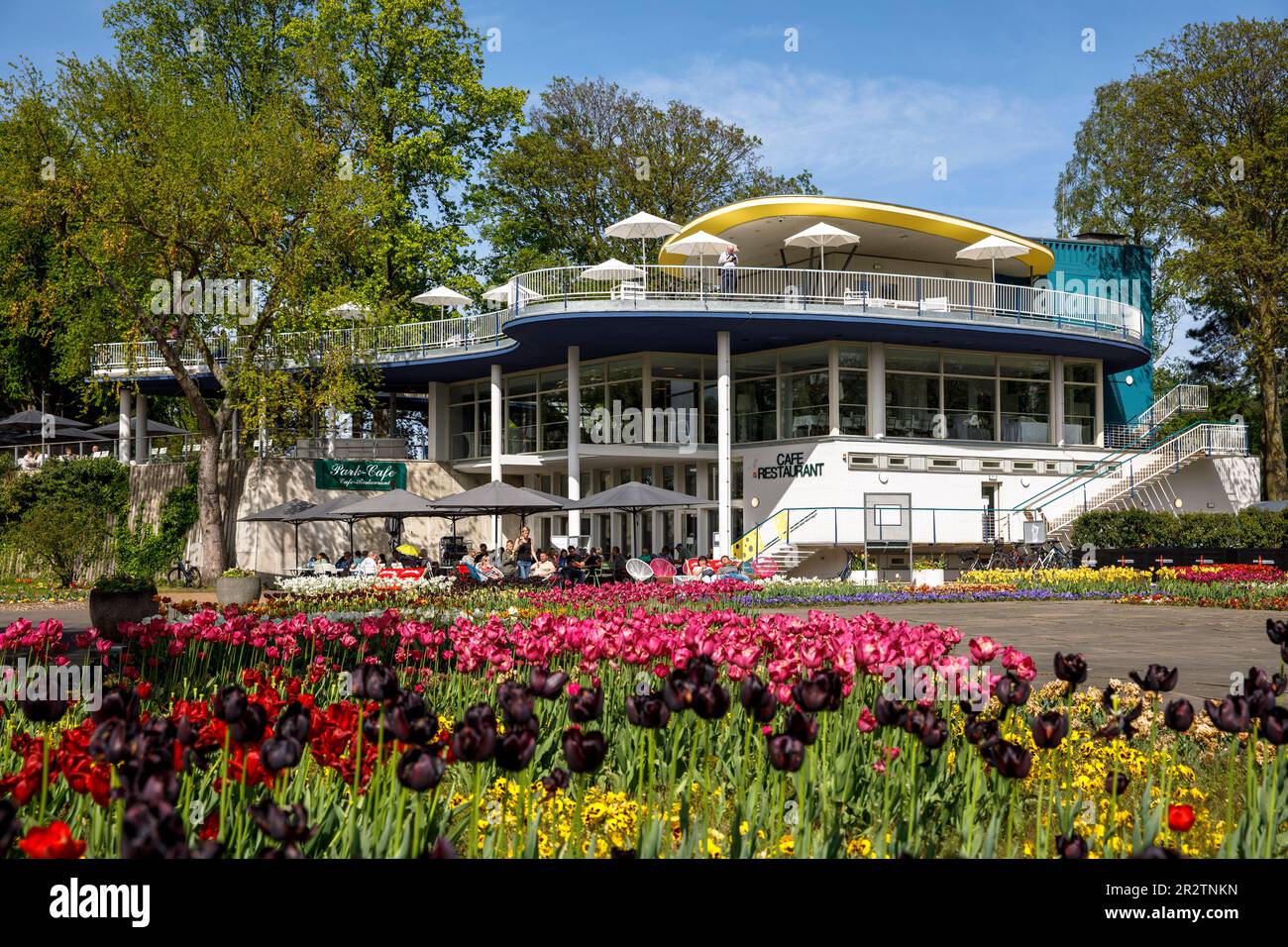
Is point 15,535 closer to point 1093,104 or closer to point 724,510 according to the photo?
point 724,510

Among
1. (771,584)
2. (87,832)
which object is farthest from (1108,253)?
(87,832)

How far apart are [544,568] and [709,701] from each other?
A: 1924cm

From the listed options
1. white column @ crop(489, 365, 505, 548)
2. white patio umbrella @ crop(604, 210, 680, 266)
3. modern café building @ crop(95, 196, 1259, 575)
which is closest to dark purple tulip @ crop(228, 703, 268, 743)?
modern café building @ crop(95, 196, 1259, 575)

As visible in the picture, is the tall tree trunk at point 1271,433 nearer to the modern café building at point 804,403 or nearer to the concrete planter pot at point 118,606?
the modern café building at point 804,403

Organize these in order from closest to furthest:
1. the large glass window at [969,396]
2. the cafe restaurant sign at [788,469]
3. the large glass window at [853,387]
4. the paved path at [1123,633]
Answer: the paved path at [1123,633], the cafe restaurant sign at [788,469], the large glass window at [853,387], the large glass window at [969,396]

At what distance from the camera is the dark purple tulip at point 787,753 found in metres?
2.96

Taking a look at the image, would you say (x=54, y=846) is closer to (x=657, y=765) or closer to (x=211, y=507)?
(x=657, y=765)

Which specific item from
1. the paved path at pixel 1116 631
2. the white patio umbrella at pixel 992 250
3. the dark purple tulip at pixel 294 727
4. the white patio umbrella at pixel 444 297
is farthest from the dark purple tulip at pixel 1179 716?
the white patio umbrella at pixel 444 297

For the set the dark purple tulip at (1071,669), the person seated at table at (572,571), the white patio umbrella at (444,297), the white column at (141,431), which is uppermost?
the white patio umbrella at (444,297)

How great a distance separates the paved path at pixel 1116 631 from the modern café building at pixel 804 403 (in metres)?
11.0

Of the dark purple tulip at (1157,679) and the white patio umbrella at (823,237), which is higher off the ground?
the white patio umbrella at (823,237)

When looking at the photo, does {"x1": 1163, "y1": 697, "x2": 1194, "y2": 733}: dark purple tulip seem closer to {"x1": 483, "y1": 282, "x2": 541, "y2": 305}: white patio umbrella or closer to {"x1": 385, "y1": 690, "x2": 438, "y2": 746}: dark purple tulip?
{"x1": 385, "y1": 690, "x2": 438, "y2": 746}: dark purple tulip

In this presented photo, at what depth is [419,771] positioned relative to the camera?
2578mm
